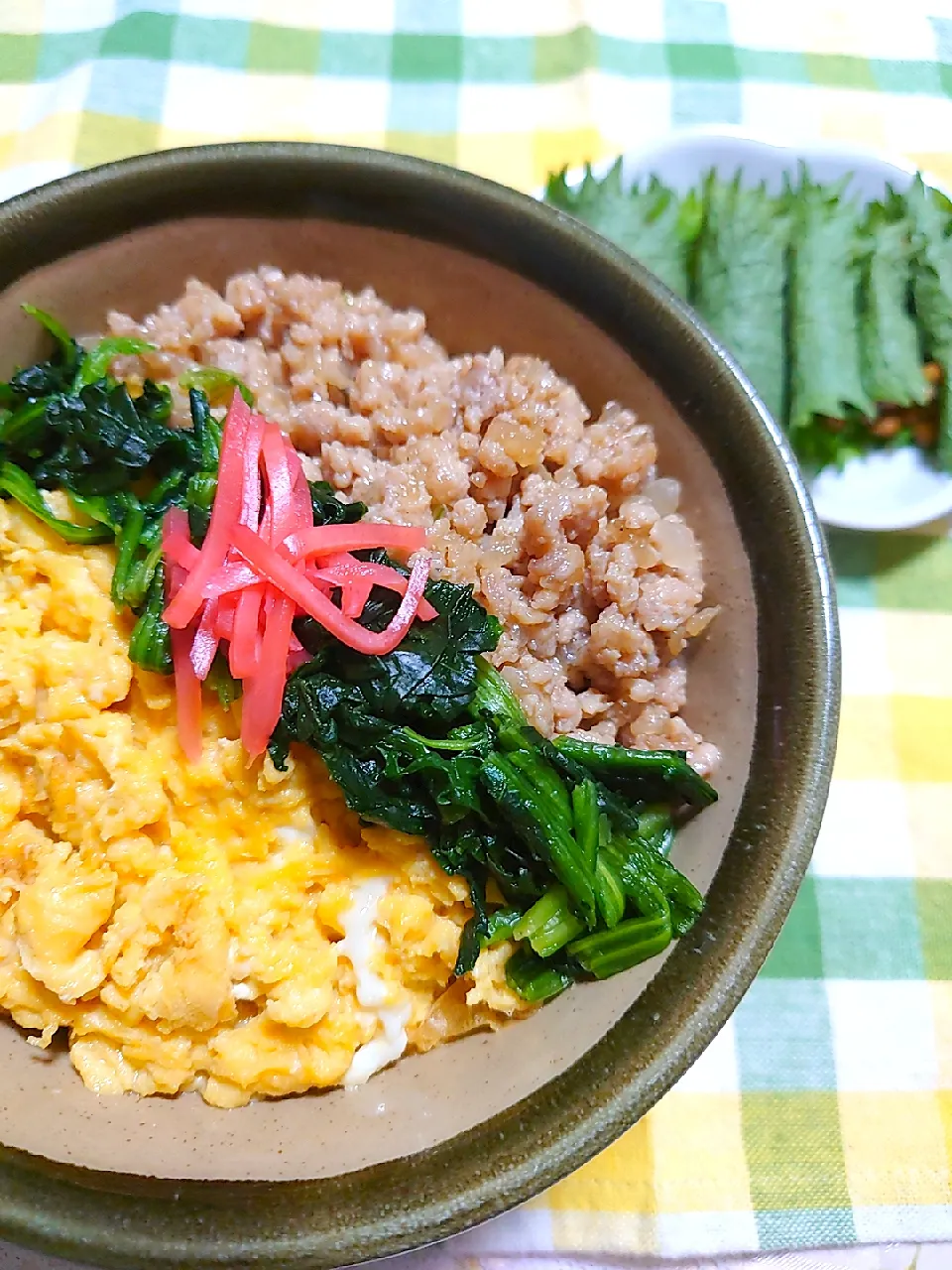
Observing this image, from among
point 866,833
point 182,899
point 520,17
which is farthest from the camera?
point 520,17

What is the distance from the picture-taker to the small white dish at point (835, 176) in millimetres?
2797

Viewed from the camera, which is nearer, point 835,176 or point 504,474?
point 504,474

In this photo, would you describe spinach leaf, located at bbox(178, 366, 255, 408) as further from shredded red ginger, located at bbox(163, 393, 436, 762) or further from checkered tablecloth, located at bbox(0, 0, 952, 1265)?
checkered tablecloth, located at bbox(0, 0, 952, 1265)

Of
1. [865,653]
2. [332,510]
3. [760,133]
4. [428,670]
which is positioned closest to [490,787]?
[428,670]

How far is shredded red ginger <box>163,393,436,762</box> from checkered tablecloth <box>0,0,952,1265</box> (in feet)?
4.30

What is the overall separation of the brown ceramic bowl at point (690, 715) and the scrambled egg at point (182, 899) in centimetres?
9

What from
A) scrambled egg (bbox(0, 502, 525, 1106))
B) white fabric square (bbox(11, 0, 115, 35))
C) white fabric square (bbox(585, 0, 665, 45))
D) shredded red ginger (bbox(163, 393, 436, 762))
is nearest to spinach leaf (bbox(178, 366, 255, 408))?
shredded red ginger (bbox(163, 393, 436, 762))

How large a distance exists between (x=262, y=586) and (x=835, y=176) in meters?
2.54

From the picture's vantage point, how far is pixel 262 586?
5.92 ft

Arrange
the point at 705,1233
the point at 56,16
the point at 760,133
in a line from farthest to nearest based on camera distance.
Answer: the point at 56,16 → the point at 760,133 → the point at 705,1233

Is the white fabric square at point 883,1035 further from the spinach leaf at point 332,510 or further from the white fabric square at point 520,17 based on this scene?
the white fabric square at point 520,17

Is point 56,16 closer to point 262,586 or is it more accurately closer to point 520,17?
point 520,17

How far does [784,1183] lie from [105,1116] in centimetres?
150

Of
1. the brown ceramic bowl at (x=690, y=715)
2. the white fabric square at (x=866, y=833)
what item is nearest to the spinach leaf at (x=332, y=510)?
the brown ceramic bowl at (x=690, y=715)
